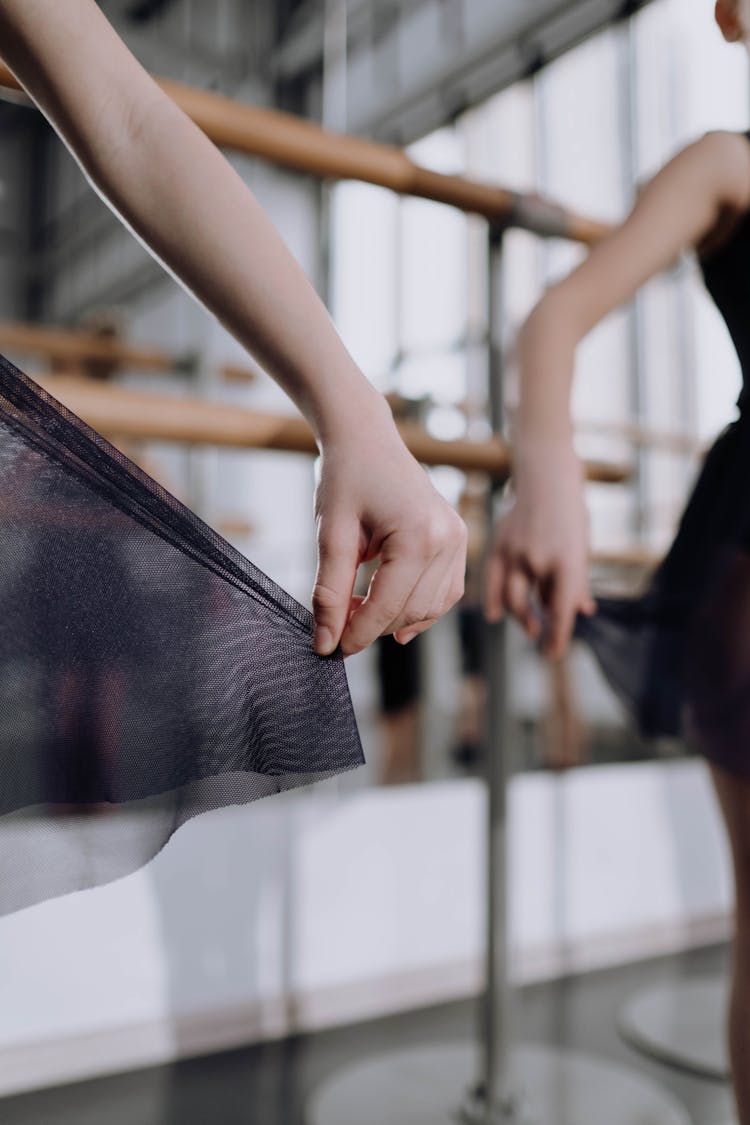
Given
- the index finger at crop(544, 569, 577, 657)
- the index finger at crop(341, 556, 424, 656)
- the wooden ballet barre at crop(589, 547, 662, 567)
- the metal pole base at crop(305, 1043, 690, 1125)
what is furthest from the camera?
the wooden ballet barre at crop(589, 547, 662, 567)

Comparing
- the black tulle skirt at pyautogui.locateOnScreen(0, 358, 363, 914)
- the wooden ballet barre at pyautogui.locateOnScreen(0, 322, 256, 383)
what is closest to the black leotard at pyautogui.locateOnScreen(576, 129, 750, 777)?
the black tulle skirt at pyautogui.locateOnScreen(0, 358, 363, 914)

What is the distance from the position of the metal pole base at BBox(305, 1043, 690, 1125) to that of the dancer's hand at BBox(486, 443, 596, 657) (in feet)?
1.93

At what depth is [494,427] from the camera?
112 centimetres

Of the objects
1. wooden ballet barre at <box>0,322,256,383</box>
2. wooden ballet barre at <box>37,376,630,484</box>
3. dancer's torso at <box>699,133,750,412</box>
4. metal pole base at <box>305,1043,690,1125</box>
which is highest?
wooden ballet barre at <box>0,322,256,383</box>

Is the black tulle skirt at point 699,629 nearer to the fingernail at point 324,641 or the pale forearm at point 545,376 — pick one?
the pale forearm at point 545,376

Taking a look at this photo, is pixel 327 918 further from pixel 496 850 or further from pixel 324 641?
pixel 324 641

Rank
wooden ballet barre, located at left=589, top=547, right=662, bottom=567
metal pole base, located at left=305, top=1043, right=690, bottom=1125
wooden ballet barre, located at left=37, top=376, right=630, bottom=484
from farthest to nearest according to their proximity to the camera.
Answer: wooden ballet barre, located at left=589, top=547, right=662, bottom=567 < metal pole base, located at left=305, top=1043, right=690, bottom=1125 < wooden ballet barre, located at left=37, top=376, right=630, bottom=484

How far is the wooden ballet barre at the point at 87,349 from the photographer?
5.41 ft

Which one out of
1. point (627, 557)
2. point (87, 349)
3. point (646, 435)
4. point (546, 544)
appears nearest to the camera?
point (546, 544)

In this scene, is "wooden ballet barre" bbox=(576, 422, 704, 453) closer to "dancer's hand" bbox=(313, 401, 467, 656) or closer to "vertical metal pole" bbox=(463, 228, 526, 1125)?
"vertical metal pole" bbox=(463, 228, 526, 1125)

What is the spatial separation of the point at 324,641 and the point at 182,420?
15.1 inches

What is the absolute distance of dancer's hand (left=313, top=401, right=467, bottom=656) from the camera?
0.42 m

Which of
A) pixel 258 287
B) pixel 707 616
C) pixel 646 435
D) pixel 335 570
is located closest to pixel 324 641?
pixel 335 570

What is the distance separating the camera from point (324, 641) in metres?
0.46
